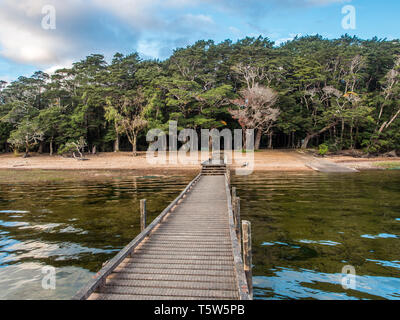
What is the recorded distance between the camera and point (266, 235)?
8.70 m

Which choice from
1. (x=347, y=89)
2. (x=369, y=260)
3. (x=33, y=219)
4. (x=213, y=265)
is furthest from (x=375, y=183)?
(x=347, y=89)

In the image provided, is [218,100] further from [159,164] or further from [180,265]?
[180,265]

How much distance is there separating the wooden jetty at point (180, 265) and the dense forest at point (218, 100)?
26956mm

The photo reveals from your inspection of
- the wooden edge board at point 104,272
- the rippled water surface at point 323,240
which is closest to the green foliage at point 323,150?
the rippled water surface at point 323,240

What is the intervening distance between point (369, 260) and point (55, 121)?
3872cm

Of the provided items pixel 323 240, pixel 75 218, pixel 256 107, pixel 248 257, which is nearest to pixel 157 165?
pixel 256 107

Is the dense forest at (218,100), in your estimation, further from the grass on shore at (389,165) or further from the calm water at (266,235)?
the calm water at (266,235)

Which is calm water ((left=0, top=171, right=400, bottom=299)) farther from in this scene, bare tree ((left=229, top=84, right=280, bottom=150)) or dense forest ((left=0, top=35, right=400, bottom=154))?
dense forest ((left=0, top=35, right=400, bottom=154))

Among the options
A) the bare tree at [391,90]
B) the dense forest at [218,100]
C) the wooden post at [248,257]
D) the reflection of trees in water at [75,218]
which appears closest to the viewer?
the wooden post at [248,257]

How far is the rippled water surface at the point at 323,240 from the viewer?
5.69 meters

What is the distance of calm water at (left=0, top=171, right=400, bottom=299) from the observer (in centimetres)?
584

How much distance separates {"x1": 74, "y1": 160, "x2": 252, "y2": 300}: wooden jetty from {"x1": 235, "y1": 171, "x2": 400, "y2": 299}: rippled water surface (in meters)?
1.00

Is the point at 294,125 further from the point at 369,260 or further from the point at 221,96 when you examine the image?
the point at 369,260

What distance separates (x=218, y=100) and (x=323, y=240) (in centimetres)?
2899
